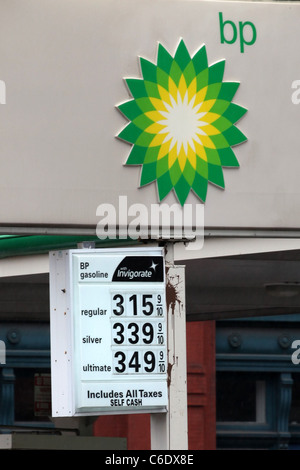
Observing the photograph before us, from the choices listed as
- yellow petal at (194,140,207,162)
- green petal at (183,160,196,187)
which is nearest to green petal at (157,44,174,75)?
yellow petal at (194,140,207,162)

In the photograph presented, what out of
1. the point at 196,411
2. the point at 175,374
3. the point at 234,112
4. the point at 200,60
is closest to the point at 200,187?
the point at 234,112

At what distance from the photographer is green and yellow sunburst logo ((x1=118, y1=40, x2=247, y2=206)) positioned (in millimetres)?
8797

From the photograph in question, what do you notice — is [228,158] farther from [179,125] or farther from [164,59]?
[164,59]

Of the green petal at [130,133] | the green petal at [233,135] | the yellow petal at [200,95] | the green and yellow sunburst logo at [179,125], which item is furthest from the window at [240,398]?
the green petal at [130,133]

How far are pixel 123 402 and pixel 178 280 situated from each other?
107cm

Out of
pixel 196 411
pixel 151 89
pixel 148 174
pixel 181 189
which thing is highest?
pixel 151 89

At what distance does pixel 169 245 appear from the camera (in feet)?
28.8

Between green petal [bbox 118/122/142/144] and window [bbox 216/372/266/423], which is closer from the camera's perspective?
green petal [bbox 118/122/142/144]

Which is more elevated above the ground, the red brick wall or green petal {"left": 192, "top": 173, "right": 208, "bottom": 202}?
green petal {"left": 192, "top": 173, "right": 208, "bottom": 202}

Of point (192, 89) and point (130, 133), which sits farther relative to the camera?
point (192, 89)

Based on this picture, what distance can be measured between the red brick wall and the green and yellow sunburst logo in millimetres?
13981

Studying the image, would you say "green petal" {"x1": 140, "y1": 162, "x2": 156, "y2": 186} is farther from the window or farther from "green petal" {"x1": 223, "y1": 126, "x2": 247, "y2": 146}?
the window

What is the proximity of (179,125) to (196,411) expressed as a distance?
14717 millimetres

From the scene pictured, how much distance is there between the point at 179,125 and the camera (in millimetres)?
8867
